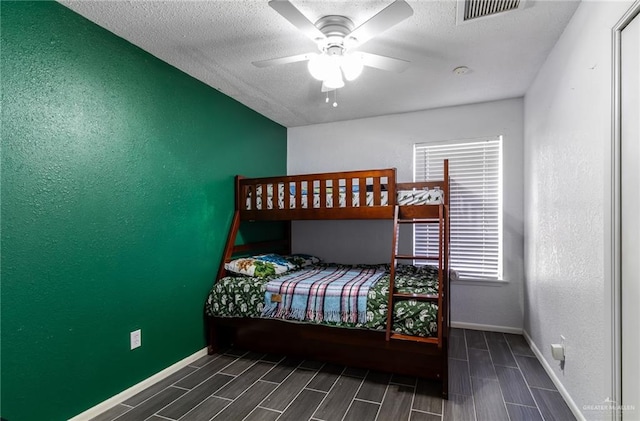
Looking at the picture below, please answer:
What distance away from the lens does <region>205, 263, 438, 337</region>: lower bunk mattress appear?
2205mm

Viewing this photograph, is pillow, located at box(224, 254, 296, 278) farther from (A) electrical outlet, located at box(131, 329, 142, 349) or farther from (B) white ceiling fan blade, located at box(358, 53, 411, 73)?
(B) white ceiling fan blade, located at box(358, 53, 411, 73)

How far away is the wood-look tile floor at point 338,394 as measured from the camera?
1957 millimetres

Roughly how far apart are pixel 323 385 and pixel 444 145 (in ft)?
9.16

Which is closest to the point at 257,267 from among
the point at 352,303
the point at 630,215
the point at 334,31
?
the point at 352,303

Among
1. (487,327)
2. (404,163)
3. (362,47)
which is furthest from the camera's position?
(404,163)

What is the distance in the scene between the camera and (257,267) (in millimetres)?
2918

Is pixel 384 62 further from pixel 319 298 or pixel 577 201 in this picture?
pixel 319 298

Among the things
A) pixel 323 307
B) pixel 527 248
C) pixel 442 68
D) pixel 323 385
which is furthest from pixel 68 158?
pixel 527 248

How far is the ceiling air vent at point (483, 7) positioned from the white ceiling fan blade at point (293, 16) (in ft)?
2.77

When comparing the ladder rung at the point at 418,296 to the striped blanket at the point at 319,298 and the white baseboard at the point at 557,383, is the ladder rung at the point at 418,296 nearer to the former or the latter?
the striped blanket at the point at 319,298

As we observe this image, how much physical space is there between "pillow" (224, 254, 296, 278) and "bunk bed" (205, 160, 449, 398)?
41mm

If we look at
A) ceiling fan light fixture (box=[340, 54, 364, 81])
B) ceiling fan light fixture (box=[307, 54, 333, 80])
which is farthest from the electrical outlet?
ceiling fan light fixture (box=[340, 54, 364, 81])

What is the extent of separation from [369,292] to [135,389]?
5.87 ft

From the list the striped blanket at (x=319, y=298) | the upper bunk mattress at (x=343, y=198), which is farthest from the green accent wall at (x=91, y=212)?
the striped blanket at (x=319, y=298)
